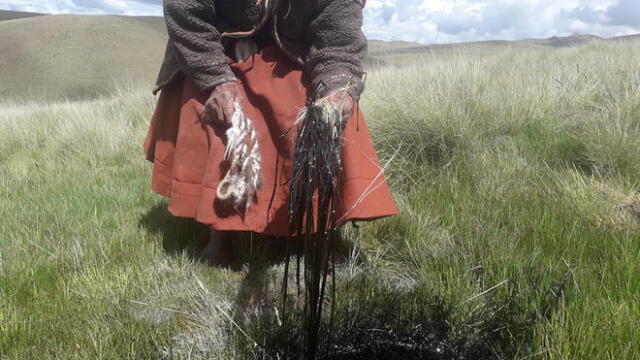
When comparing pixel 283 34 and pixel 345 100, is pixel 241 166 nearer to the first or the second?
pixel 345 100

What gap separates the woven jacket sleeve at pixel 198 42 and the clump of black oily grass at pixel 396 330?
92 centimetres

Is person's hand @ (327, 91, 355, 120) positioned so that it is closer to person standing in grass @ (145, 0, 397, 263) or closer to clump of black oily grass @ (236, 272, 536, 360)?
person standing in grass @ (145, 0, 397, 263)

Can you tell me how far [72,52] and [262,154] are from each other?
226 feet

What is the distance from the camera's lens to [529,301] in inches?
60.4

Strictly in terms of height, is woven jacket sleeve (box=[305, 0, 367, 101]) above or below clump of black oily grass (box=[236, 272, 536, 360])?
above

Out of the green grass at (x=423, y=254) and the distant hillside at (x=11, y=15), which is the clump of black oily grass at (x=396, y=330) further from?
the distant hillside at (x=11, y=15)

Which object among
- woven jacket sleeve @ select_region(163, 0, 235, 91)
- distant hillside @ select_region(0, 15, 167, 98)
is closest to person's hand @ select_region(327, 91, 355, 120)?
woven jacket sleeve @ select_region(163, 0, 235, 91)

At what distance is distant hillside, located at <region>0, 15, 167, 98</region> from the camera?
56094 millimetres

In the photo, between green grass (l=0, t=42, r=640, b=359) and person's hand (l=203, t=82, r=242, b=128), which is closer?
green grass (l=0, t=42, r=640, b=359)

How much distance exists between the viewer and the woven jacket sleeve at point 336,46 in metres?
1.90

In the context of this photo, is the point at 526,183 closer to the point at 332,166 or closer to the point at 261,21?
the point at 261,21

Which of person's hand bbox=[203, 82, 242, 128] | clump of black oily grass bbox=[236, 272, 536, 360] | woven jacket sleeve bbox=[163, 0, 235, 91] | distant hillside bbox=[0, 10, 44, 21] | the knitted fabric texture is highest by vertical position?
distant hillside bbox=[0, 10, 44, 21]

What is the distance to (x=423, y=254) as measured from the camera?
2008mm

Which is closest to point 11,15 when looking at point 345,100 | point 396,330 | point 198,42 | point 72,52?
point 72,52
